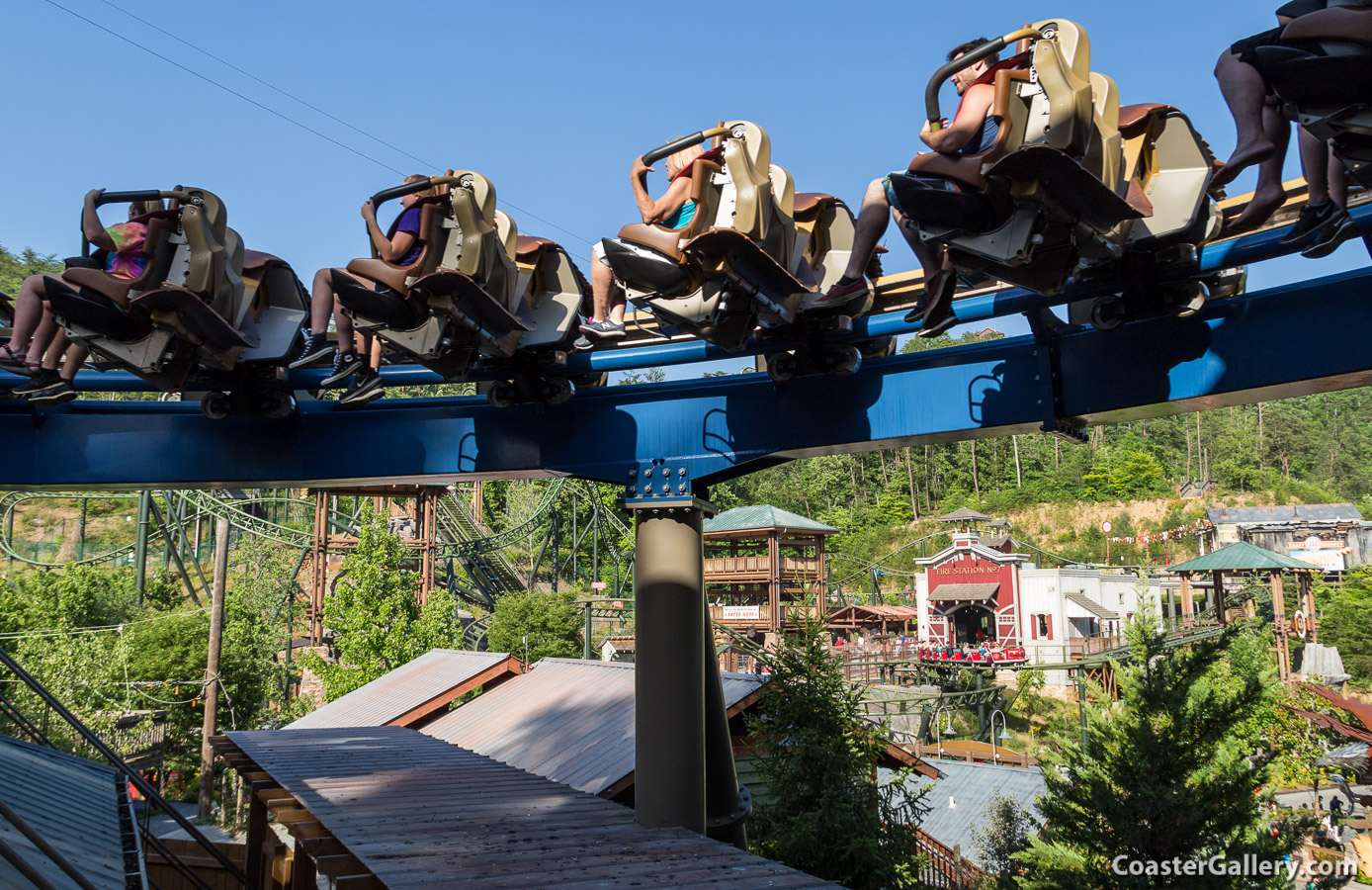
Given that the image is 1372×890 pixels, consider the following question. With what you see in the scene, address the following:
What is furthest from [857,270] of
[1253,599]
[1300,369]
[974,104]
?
[1253,599]

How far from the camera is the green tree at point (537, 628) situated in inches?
1225

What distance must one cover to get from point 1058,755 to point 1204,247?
7.91 metres

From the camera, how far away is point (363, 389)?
577cm

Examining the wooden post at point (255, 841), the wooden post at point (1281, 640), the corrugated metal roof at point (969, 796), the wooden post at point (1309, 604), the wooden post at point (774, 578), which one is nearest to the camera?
the wooden post at point (255, 841)

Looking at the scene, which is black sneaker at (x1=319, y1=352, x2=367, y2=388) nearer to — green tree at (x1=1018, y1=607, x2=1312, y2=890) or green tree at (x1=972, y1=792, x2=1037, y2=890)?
green tree at (x1=1018, y1=607, x2=1312, y2=890)

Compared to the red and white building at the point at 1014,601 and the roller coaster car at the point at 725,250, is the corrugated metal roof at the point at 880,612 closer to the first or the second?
the red and white building at the point at 1014,601

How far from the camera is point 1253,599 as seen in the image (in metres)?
43.0

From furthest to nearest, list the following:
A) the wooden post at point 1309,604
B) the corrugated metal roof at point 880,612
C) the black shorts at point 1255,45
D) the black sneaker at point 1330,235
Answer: the corrugated metal roof at point 880,612
the wooden post at point 1309,604
the black sneaker at point 1330,235
the black shorts at point 1255,45

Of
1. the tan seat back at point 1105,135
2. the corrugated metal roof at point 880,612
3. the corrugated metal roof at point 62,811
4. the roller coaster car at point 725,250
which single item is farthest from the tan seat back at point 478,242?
the corrugated metal roof at point 880,612

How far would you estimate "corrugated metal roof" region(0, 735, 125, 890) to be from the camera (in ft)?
13.1

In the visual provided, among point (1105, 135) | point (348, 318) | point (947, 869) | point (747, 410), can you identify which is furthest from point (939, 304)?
point (947, 869)

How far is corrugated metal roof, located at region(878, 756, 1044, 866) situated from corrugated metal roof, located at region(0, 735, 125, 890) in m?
11.9

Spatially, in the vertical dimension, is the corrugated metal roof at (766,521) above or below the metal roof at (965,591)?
above

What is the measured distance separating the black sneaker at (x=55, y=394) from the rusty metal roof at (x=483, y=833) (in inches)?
108
